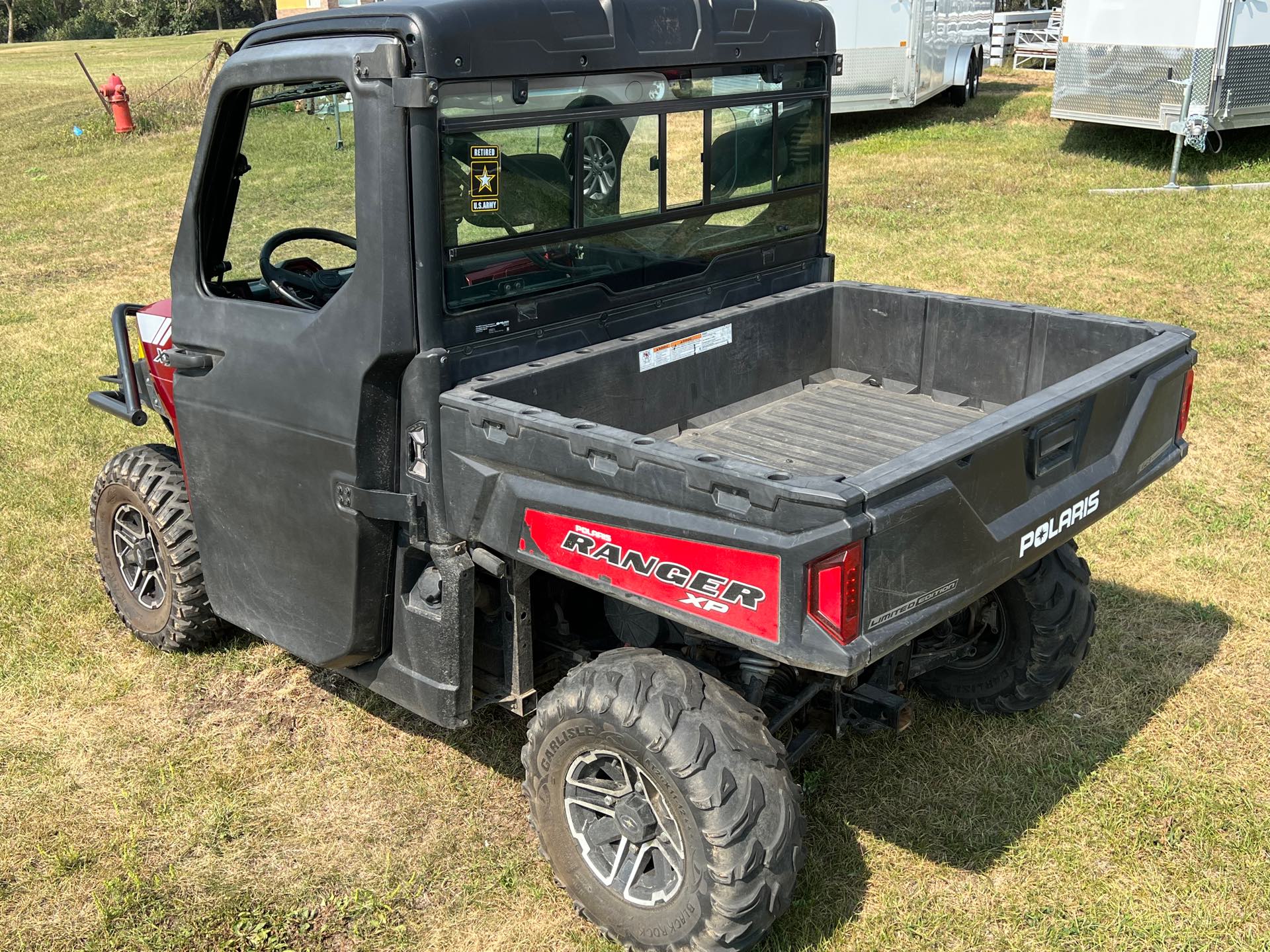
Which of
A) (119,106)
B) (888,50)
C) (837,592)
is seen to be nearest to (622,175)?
(837,592)

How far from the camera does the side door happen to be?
323 cm

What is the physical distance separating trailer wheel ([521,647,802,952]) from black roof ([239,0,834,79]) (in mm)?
1604

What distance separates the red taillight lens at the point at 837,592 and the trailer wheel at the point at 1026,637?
153 centimetres

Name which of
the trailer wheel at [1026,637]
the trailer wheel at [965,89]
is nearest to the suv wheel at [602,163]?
the trailer wheel at [1026,637]

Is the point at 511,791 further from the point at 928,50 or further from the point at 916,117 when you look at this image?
the point at 916,117

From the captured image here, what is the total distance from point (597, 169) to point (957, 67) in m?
15.0

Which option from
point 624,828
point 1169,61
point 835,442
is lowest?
point 624,828

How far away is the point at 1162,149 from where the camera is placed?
13367mm

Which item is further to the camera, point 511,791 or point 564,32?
point 511,791

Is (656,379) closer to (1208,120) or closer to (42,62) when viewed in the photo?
(1208,120)

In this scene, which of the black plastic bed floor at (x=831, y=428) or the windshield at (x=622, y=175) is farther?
the black plastic bed floor at (x=831, y=428)

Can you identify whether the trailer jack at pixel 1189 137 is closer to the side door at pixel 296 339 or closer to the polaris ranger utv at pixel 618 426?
the polaris ranger utv at pixel 618 426

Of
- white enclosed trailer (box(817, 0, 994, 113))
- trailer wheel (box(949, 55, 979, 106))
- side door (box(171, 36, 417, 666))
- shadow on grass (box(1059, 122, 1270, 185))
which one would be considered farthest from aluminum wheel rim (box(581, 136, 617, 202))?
trailer wheel (box(949, 55, 979, 106))

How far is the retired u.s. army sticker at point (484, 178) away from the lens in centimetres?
329
